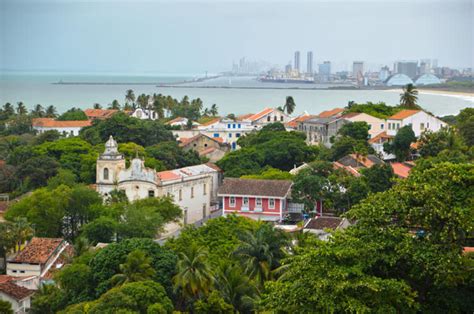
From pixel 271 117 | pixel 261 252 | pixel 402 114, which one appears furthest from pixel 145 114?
pixel 261 252

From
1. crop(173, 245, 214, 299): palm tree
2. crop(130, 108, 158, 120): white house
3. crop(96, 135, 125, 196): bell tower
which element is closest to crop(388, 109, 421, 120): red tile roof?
crop(96, 135, 125, 196): bell tower

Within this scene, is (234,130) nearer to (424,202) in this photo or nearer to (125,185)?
(125,185)

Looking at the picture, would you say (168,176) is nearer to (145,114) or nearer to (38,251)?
(38,251)

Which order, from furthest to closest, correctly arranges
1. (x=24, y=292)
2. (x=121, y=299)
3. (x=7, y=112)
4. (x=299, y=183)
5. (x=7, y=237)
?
(x=7, y=112) → (x=299, y=183) → (x=7, y=237) → (x=24, y=292) → (x=121, y=299)

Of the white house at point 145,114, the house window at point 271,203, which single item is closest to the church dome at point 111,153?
the house window at point 271,203

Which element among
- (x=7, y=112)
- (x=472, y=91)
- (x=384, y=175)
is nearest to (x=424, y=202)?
(x=384, y=175)

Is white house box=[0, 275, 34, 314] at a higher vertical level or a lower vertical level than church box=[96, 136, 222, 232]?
lower

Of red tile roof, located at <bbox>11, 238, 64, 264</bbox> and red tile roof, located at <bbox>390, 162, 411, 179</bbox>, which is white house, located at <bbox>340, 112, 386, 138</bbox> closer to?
red tile roof, located at <bbox>390, 162, 411, 179</bbox>
